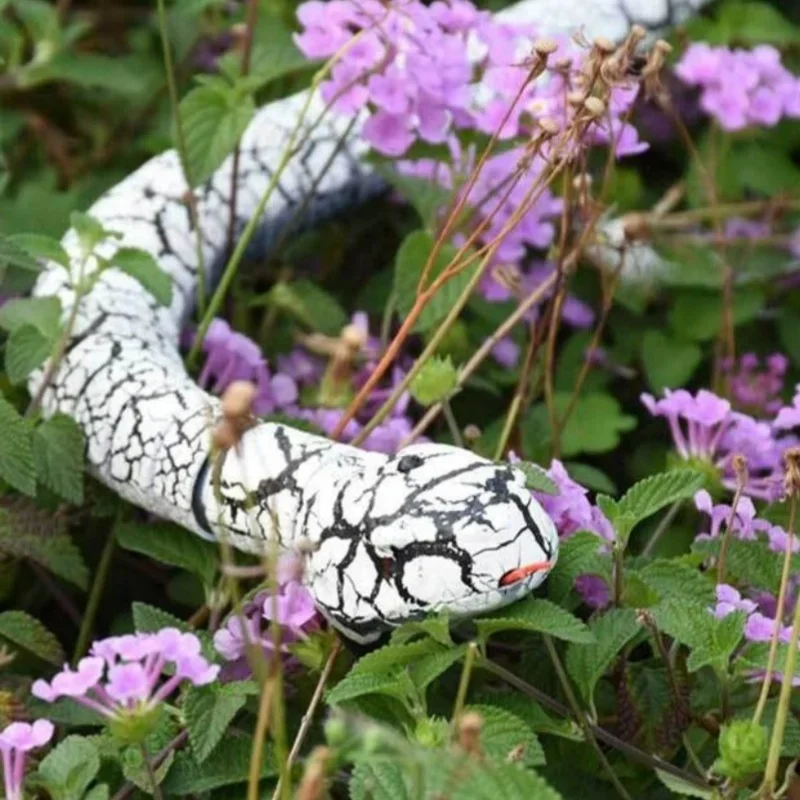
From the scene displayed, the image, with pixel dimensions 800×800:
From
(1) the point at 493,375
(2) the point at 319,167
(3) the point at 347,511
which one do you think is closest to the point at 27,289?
(2) the point at 319,167

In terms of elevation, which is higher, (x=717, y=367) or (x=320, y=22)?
(x=320, y=22)

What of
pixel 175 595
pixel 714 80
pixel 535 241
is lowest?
pixel 175 595

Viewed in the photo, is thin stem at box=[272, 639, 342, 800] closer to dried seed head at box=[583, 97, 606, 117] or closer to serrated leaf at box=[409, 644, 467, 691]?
serrated leaf at box=[409, 644, 467, 691]

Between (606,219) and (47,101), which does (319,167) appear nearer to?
(606,219)

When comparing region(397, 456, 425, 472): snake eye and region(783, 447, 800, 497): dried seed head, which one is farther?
region(397, 456, 425, 472): snake eye

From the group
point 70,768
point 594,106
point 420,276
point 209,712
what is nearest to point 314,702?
point 209,712

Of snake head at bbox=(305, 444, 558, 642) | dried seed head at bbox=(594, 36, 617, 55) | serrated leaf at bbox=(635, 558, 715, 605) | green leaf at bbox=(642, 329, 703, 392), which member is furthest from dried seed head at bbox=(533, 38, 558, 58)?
green leaf at bbox=(642, 329, 703, 392)
